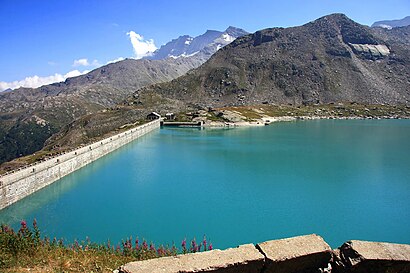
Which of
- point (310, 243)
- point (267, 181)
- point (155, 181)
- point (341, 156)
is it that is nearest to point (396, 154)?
point (341, 156)

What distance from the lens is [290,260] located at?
7023 millimetres

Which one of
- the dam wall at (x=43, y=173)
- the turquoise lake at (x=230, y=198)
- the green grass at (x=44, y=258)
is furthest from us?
the dam wall at (x=43, y=173)

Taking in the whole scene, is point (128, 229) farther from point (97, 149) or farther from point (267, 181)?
point (97, 149)

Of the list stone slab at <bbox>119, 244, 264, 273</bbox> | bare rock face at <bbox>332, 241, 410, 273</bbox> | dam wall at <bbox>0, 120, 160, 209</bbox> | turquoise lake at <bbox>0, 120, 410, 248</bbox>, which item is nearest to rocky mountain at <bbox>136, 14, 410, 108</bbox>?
dam wall at <bbox>0, 120, 160, 209</bbox>

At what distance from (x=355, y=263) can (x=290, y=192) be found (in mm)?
26693

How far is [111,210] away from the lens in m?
28.2

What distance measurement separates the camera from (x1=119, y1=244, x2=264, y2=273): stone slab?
6.35 metres

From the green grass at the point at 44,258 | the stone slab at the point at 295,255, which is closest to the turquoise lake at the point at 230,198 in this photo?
the green grass at the point at 44,258

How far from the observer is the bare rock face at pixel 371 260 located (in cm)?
697

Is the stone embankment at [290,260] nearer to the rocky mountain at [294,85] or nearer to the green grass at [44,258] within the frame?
the green grass at [44,258]

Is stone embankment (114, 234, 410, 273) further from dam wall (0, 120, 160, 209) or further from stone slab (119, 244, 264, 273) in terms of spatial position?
dam wall (0, 120, 160, 209)

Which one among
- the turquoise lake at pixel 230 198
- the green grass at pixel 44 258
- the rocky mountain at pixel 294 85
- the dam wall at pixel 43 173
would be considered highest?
the rocky mountain at pixel 294 85

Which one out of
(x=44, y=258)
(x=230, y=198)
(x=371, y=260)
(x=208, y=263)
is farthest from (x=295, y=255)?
(x=230, y=198)

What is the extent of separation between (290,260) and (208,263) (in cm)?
180
